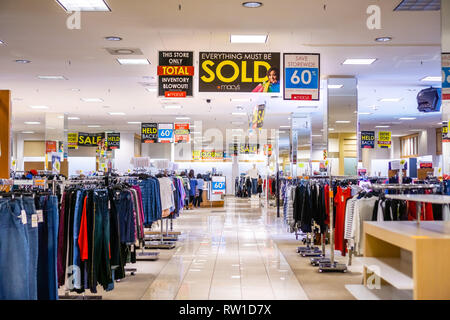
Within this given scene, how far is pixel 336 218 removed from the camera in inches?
304

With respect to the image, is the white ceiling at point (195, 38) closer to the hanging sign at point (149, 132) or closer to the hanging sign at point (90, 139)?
the hanging sign at point (149, 132)

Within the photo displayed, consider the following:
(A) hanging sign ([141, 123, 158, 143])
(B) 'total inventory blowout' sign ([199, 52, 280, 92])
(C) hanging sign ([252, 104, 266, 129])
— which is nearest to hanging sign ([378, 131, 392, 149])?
(A) hanging sign ([141, 123, 158, 143])

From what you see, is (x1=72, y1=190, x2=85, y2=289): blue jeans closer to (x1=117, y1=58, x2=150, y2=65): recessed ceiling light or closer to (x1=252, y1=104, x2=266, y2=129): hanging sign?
(x1=117, y1=58, x2=150, y2=65): recessed ceiling light

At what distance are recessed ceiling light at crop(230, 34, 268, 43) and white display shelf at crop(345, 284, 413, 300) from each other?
234 inches

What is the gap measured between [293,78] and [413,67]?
3.94 m

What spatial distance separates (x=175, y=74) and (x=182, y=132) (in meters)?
12.0

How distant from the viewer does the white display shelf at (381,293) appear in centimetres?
342

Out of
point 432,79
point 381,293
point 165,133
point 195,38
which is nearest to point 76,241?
point 381,293

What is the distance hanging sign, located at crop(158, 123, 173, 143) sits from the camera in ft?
68.7

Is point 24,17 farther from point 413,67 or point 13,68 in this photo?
point 413,67

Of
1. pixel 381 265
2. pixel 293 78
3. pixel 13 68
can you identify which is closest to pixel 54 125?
pixel 13 68

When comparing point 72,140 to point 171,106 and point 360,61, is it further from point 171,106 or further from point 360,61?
point 360,61

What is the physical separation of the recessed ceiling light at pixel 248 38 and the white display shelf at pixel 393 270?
5.75 metres

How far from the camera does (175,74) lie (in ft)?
28.1
